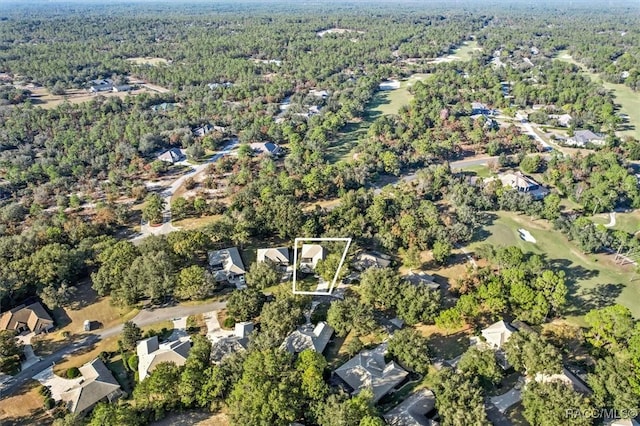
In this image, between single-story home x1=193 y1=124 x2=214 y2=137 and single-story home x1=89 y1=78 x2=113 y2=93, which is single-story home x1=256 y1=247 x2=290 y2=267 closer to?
single-story home x1=193 y1=124 x2=214 y2=137

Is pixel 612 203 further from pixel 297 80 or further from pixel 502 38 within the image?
pixel 502 38

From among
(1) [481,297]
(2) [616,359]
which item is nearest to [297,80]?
(1) [481,297]

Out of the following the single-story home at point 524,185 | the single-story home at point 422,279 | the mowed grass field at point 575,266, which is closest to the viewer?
the single-story home at point 422,279

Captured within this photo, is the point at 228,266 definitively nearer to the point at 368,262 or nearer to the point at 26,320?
the point at 368,262

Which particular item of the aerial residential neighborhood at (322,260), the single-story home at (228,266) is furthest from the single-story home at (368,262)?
the single-story home at (228,266)

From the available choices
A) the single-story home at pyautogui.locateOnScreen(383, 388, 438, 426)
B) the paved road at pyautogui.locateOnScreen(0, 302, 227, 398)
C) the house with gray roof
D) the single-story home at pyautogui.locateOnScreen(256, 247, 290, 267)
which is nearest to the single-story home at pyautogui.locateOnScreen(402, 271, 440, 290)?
the house with gray roof

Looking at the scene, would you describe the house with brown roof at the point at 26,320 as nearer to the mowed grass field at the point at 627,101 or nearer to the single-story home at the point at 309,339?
the single-story home at the point at 309,339

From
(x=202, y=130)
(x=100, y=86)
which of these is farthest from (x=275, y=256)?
(x=100, y=86)

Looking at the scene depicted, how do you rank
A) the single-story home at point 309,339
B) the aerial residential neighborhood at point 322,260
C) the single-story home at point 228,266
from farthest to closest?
the single-story home at point 228,266 < the single-story home at point 309,339 < the aerial residential neighborhood at point 322,260
